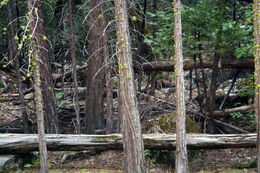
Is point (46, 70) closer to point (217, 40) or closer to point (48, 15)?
point (48, 15)

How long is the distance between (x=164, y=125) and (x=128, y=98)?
394 centimetres

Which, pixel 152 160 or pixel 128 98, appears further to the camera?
pixel 152 160

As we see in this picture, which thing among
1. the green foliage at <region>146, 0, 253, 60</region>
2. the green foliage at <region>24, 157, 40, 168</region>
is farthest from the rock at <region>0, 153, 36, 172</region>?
the green foliage at <region>146, 0, 253, 60</region>

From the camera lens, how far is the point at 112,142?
9070 millimetres

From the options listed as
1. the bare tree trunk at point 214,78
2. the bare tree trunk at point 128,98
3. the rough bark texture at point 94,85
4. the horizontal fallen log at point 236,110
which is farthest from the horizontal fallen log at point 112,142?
the horizontal fallen log at point 236,110

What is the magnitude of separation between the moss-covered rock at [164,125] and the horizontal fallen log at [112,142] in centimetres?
130

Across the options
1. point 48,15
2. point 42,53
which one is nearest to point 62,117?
point 42,53

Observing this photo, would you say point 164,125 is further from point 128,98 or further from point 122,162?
point 128,98

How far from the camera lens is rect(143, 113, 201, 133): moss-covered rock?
10344mm

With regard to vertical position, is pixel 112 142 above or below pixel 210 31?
below

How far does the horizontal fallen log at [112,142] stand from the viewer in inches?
348

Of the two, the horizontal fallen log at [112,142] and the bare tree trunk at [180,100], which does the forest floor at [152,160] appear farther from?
the bare tree trunk at [180,100]

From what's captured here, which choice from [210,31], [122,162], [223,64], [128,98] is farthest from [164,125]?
[223,64]

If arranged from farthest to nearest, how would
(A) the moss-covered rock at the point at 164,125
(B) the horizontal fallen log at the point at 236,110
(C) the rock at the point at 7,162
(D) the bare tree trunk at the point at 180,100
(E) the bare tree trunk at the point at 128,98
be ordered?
(B) the horizontal fallen log at the point at 236,110 → (A) the moss-covered rock at the point at 164,125 → (C) the rock at the point at 7,162 → (D) the bare tree trunk at the point at 180,100 → (E) the bare tree trunk at the point at 128,98
